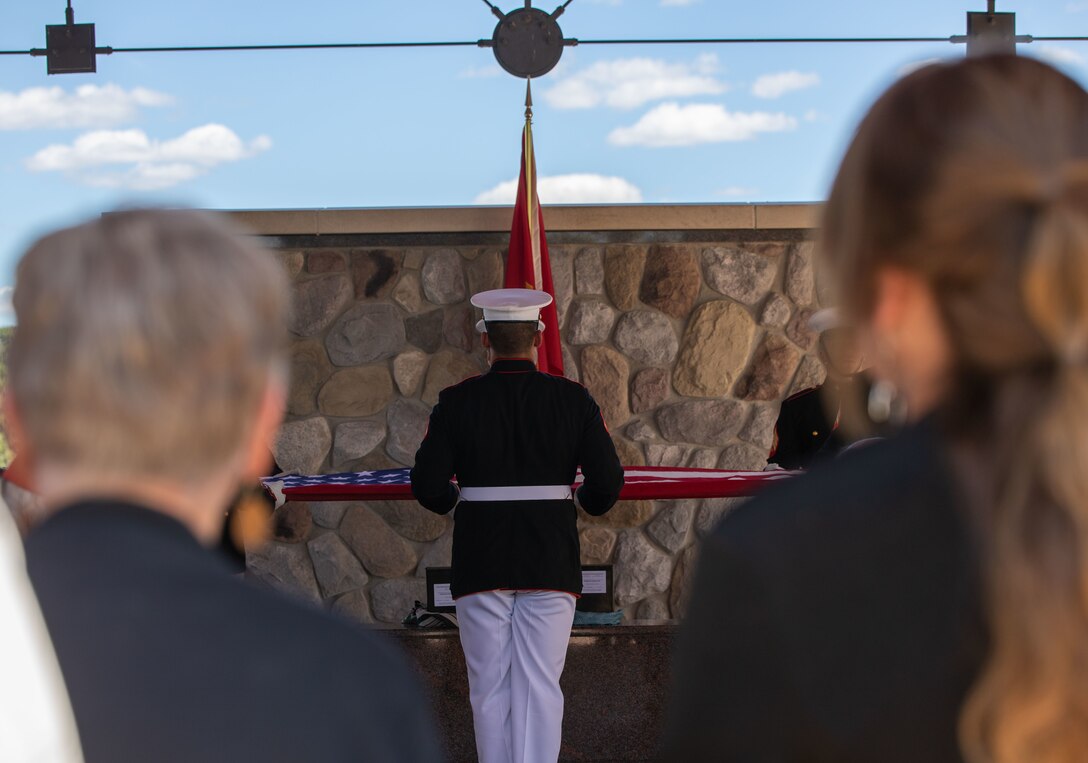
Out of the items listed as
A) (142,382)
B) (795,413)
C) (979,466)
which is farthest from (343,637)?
(795,413)

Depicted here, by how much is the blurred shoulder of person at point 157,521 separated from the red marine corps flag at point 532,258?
374 cm

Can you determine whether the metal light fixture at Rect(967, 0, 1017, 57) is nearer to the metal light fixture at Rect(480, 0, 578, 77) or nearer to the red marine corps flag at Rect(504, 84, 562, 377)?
the metal light fixture at Rect(480, 0, 578, 77)

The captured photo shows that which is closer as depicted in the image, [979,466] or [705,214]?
[979,466]

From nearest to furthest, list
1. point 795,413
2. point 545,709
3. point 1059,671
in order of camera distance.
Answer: point 1059,671
point 545,709
point 795,413

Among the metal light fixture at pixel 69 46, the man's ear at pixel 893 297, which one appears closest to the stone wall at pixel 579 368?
the metal light fixture at pixel 69 46

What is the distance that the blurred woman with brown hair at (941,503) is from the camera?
660 millimetres

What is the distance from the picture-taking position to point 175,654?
2.39 ft

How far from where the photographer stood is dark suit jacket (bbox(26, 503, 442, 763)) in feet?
2.38

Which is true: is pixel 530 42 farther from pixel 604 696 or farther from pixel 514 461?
pixel 604 696

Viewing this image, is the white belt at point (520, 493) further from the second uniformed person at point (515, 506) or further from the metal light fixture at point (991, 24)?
the metal light fixture at point (991, 24)

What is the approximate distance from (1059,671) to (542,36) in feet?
13.7

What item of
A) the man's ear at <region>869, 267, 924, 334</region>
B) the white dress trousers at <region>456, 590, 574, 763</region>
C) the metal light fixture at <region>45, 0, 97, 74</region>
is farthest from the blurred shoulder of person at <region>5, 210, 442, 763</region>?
the metal light fixture at <region>45, 0, 97, 74</region>

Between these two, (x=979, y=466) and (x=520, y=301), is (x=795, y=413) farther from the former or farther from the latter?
(x=979, y=466)

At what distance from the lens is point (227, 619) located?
74 centimetres
